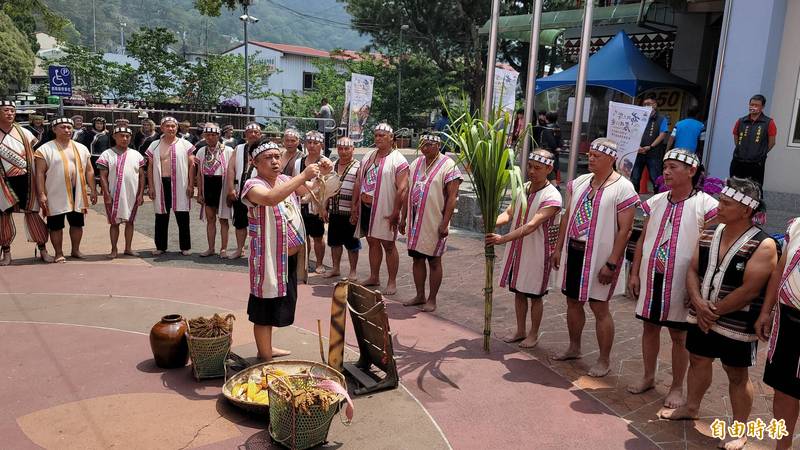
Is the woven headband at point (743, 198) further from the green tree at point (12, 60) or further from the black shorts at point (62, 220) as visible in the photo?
the green tree at point (12, 60)

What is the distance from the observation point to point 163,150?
28.3 ft

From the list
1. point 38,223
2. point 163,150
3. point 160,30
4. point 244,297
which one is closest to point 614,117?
point 244,297

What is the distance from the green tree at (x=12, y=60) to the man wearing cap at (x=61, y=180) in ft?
101

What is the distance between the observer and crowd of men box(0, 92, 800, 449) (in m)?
3.83

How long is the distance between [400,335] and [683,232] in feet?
9.21

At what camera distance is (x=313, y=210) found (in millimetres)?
7785

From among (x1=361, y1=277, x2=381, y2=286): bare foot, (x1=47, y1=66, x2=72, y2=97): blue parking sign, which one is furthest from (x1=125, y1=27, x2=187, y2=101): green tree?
(x1=361, y1=277, x2=381, y2=286): bare foot

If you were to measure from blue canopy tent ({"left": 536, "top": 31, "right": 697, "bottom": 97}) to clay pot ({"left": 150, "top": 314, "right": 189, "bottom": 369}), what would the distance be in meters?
11.2

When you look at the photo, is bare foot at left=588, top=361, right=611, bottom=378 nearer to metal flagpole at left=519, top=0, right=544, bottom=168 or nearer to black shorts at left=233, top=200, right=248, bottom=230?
metal flagpole at left=519, top=0, right=544, bottom=168

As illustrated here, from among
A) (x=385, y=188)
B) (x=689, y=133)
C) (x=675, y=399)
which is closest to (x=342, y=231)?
(x=385, y=188)

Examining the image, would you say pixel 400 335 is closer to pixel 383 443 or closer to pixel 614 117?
pixel 383 443

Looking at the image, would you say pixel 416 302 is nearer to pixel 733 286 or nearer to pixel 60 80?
pixel 733 286

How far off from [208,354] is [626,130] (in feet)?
22.4

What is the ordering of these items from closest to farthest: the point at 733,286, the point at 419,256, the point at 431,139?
the point at 733,286
the point at 431,139
the point at 419,256
